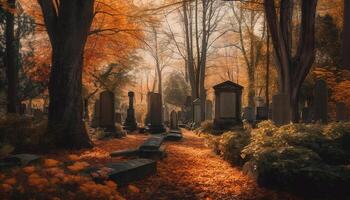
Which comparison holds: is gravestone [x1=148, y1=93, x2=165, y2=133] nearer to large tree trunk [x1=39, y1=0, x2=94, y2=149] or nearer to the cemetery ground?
large tree trunk [x1=39, y1=0, x2=94, y2=149]

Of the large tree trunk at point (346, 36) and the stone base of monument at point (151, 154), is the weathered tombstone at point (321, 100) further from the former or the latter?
the stone base of monument at point (151, 154)

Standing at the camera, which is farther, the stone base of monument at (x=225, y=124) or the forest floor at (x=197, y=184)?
the stone base of monument at (x=225, y=124)

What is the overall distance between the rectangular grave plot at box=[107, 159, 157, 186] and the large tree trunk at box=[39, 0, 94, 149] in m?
4.22

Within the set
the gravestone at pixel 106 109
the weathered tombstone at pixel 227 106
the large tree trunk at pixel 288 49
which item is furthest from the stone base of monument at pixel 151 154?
the weathered tombstone at pixel 227 106

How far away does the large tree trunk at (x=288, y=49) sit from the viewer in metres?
10.5

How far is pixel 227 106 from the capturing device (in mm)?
17312

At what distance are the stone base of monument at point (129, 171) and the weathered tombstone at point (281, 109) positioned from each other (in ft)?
18.2

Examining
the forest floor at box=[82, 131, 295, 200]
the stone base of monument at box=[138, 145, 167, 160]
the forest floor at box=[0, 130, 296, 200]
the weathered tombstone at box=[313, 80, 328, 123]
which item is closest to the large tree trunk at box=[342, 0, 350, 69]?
the weathered tombstone at box=[313, 80, 328, 123]

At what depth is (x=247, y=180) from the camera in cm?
618

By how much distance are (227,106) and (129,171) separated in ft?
38.9

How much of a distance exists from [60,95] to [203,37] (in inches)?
773

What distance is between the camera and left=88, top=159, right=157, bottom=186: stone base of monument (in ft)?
18.2

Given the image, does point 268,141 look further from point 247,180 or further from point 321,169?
point 321,169

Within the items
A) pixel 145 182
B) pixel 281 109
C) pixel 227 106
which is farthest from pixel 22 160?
pixel 227 106
